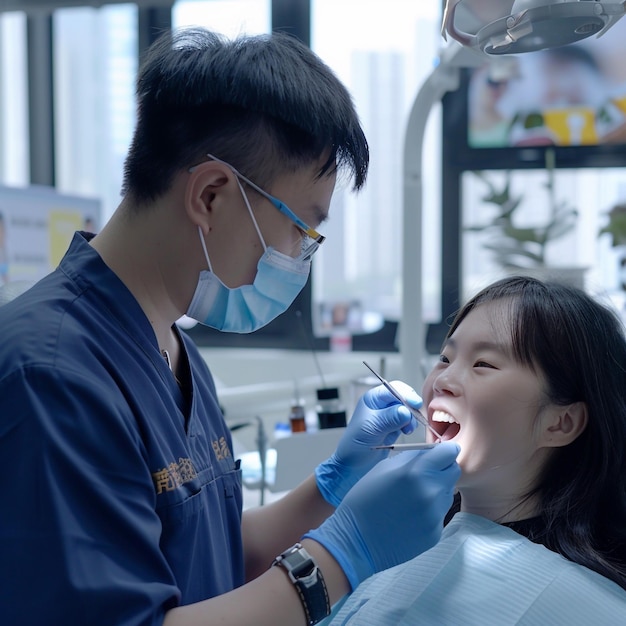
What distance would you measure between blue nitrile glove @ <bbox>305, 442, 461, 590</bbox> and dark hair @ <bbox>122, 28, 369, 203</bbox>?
0.45m

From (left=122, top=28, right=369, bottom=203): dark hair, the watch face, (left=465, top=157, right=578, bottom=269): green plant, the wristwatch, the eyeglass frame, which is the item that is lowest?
the wristwatch

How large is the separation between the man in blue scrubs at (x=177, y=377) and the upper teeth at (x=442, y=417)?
0.52ft

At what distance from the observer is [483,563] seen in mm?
1150

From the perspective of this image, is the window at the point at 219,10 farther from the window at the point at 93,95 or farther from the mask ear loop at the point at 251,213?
the mask ear loop at the point at 251,213

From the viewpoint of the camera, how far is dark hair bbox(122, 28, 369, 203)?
2.95 ft

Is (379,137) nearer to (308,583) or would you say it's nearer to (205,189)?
(205,189)

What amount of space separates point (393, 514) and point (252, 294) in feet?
1.22

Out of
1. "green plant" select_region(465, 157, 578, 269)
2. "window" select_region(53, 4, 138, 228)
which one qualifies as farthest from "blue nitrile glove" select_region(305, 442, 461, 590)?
"window" select_region(53, 4, 138, 228)

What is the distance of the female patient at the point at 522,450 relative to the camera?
1152 millimetres

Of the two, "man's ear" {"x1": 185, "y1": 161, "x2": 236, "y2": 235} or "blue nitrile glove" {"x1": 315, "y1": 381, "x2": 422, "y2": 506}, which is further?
"blue nitrile glove" {"x1": 315, "y1": 381, "x2": 422, "y2": 506}

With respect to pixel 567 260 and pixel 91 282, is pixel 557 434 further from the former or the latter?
pixel 567 260

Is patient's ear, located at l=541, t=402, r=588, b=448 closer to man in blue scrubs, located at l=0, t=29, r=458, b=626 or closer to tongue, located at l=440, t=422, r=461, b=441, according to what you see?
tongue, located at l=440, t=422, r=461, b=441

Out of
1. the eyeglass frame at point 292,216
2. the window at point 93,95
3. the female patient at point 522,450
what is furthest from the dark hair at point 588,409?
the window at point 93,95

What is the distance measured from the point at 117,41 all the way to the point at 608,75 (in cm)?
233
